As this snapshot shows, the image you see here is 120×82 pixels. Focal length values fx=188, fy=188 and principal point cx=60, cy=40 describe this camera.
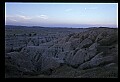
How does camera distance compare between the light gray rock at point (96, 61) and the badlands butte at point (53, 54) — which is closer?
the badlands butte at point (53, 54)

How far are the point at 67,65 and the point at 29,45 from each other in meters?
0.99

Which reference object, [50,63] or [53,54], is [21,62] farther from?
[53,54]

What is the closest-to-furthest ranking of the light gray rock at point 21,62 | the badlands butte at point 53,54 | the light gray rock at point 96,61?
the light gray rock at point 21,62 → the badlands butte at point 53,54 → the light gray rock at point 96,61

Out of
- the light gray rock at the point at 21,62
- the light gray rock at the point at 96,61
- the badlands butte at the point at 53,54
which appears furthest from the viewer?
the light gray rock at the point at 96,61

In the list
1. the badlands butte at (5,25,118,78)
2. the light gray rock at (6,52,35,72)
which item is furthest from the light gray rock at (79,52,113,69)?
the light gray rock at (6,52,35,72)

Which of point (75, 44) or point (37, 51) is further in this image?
point (75, 44)

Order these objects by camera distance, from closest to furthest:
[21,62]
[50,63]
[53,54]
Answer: [21,62] → [50,63] → [53,54]

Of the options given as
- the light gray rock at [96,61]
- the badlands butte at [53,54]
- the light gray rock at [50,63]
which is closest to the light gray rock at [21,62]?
the badlands butte at [53,54]

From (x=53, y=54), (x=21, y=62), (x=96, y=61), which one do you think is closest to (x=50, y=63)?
(x=53, y=54)

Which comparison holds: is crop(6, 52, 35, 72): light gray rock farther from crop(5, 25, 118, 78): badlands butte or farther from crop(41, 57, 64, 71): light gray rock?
crop(41, 57, 64, 71): light gray rock

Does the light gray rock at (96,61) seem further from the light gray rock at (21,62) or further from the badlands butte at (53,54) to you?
the light gray rock at (21,62)
